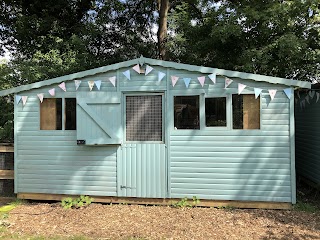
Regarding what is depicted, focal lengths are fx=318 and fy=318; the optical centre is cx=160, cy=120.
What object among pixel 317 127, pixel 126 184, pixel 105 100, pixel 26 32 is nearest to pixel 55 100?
pixel 105 100

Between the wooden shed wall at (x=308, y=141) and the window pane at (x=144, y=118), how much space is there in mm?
3276

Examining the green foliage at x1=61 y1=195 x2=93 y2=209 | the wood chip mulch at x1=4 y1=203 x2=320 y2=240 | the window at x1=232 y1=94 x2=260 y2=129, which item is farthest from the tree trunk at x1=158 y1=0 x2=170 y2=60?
the wood chip mulch at x1=4 y1=203 x2=320 y2=240

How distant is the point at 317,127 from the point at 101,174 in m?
4.40

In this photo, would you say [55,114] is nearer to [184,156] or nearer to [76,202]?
[76,202]

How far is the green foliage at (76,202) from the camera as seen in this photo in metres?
5.86

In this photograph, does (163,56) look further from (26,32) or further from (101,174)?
(101,174)

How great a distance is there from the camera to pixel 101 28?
39.9ft

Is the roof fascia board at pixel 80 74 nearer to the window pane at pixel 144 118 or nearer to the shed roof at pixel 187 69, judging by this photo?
the shed roof at pixel 187 69

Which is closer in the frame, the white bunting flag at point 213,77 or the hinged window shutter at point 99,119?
the white bunting flag at point 213,77

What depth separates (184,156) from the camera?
18.7 ft

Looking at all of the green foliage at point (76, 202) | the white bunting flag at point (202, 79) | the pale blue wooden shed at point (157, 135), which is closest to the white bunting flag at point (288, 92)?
the pale blue wooden shed at point (157, 135)

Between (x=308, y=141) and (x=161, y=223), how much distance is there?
404 centimetres

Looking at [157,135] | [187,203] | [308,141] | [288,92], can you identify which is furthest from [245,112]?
[308,141]

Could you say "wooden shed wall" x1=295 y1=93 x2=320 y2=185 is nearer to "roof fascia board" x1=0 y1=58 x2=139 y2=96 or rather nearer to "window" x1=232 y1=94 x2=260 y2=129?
"window" x1=232 y1=94 x2=260 y2=129
